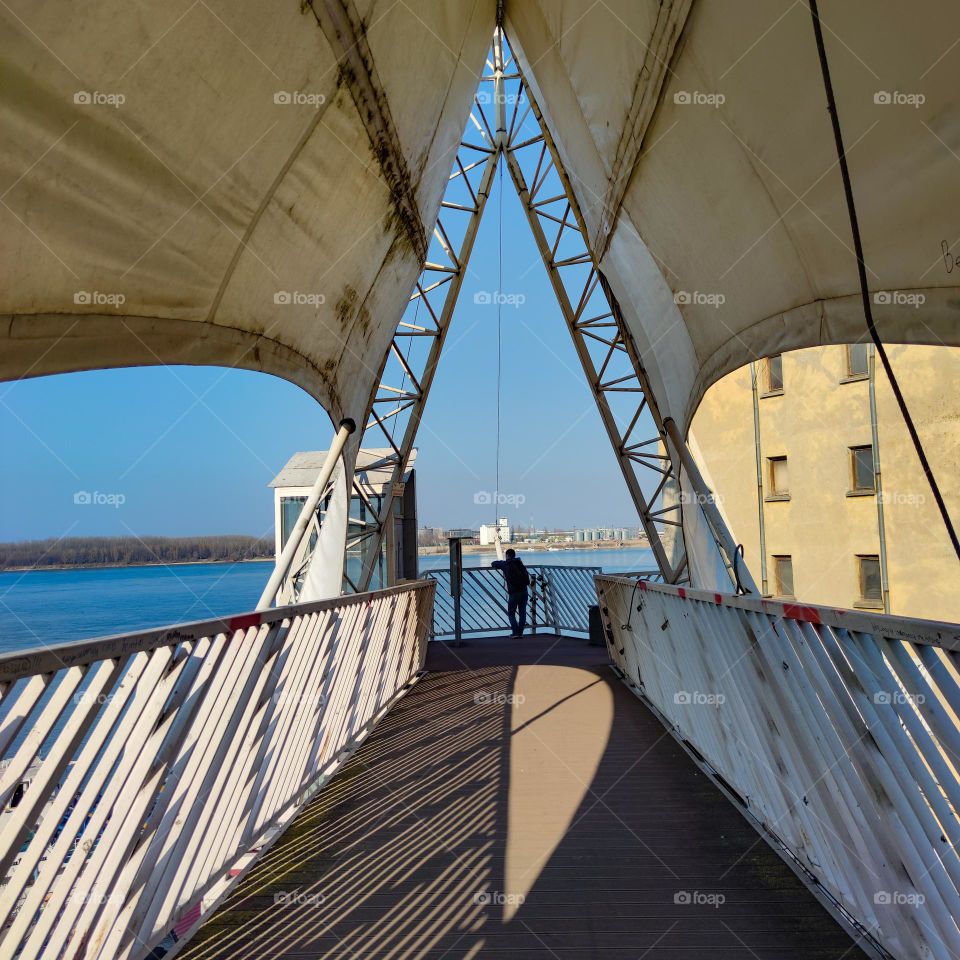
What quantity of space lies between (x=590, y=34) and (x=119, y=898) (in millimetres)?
4751

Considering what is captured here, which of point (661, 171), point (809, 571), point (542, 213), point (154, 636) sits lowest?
point (154, 636)

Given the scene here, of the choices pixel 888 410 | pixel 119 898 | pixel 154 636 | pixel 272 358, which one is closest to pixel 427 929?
pixel 119 898

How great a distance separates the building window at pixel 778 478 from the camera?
70.6ft

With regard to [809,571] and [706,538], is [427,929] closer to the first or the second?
[706,538]

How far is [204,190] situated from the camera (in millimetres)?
3338
